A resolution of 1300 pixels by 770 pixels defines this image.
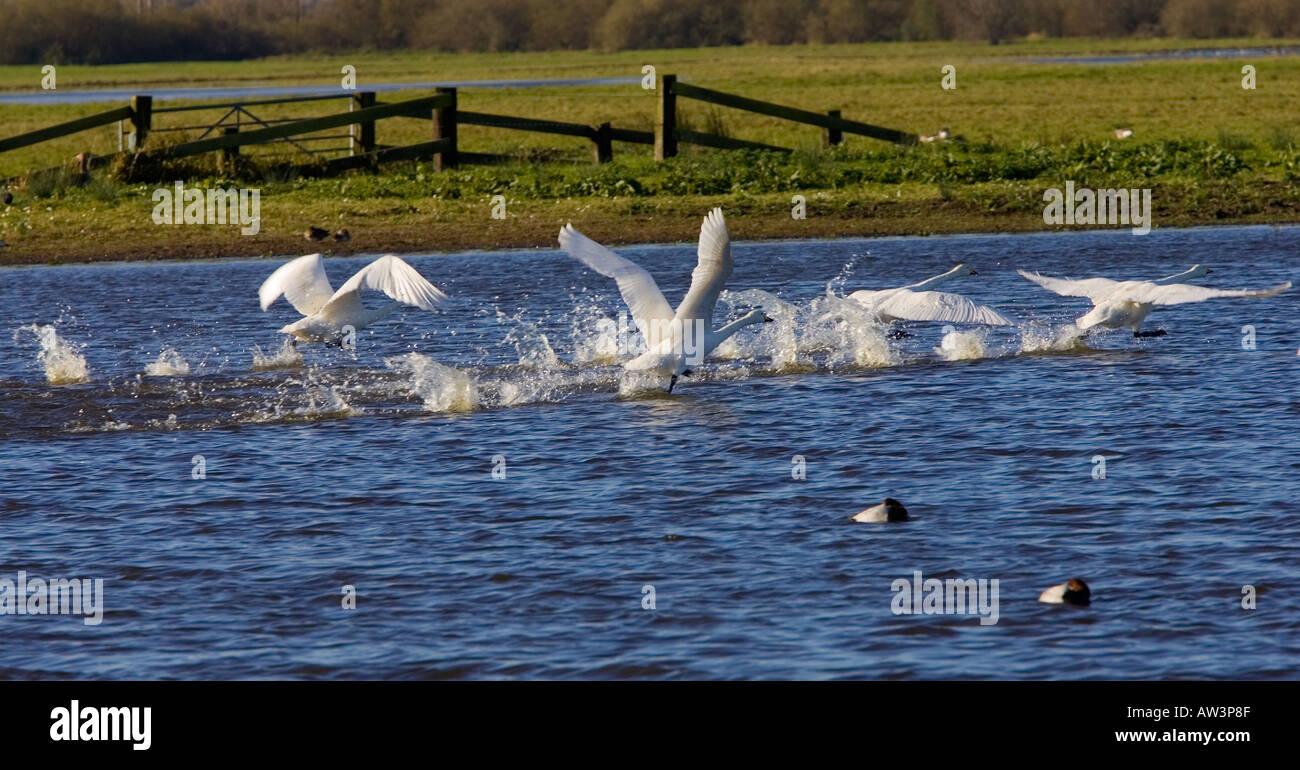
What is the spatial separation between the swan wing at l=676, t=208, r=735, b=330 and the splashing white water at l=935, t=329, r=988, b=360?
284 centimetres

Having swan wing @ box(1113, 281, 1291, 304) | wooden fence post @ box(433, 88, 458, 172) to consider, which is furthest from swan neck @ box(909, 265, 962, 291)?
wooden fence post @ box(433, 88, 458, 172)

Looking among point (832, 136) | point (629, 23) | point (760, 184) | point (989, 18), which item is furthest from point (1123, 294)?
point (629, 23)

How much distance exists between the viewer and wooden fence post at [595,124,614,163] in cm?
2753

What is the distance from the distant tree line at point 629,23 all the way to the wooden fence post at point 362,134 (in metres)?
77.0

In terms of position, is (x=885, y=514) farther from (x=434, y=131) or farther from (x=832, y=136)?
(x=832, y=136)

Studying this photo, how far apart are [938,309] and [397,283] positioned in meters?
4.33

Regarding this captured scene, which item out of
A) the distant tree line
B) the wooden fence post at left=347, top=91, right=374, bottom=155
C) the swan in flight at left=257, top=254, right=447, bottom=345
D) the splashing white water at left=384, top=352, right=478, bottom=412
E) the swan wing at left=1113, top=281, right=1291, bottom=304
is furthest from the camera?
the distant tree line

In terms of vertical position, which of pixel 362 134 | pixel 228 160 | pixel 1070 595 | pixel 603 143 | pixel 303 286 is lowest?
pixel 1070 595

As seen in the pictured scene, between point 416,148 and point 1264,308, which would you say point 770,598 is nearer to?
point 1264,308

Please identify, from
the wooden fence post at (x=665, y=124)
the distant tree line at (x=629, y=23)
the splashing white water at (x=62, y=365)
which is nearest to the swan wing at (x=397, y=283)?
the splashing white water at (x=62, y=365)

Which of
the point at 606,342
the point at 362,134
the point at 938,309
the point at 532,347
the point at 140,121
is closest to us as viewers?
the point at 938,309

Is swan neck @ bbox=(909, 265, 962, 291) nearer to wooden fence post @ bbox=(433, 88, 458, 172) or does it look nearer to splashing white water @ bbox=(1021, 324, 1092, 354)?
splashing white water @ bbox=(1021, 324, 1092, 354)

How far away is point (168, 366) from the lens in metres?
14.9
